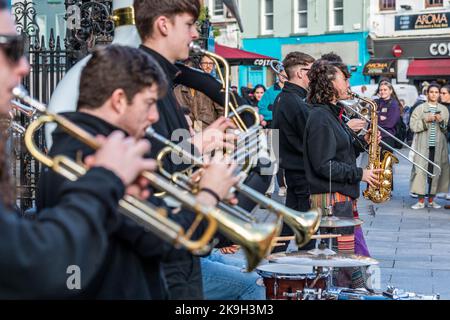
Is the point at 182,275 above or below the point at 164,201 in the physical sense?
below

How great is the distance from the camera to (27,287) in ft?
7.16

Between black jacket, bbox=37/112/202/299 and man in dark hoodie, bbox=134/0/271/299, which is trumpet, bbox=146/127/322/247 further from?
man in dark hoodie, bbox=134/0/271/299

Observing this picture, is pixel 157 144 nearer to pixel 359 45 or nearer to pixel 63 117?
pixel 63 117

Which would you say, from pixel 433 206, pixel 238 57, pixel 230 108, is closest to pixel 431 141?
pixel 433 206

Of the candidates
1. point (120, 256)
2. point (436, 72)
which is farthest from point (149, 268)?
point (436, 72)

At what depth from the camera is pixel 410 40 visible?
34344 millimetres

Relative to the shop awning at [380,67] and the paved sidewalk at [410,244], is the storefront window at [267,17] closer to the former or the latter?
the shop awning at [380,67]

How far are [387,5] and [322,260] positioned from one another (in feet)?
100

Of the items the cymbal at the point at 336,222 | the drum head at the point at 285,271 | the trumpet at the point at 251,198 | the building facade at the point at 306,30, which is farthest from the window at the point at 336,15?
the trumpet at the point at 251,198

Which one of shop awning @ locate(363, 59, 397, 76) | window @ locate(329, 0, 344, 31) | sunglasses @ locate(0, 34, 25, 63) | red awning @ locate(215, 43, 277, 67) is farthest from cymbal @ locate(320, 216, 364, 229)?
window @ locate(329, 0, 344, 31)

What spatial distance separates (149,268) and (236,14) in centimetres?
392

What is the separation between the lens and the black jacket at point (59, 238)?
2145 millimetres

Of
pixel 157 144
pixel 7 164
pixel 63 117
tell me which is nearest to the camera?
pixel 7 164

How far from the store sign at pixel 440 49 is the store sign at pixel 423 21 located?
2.14ft
